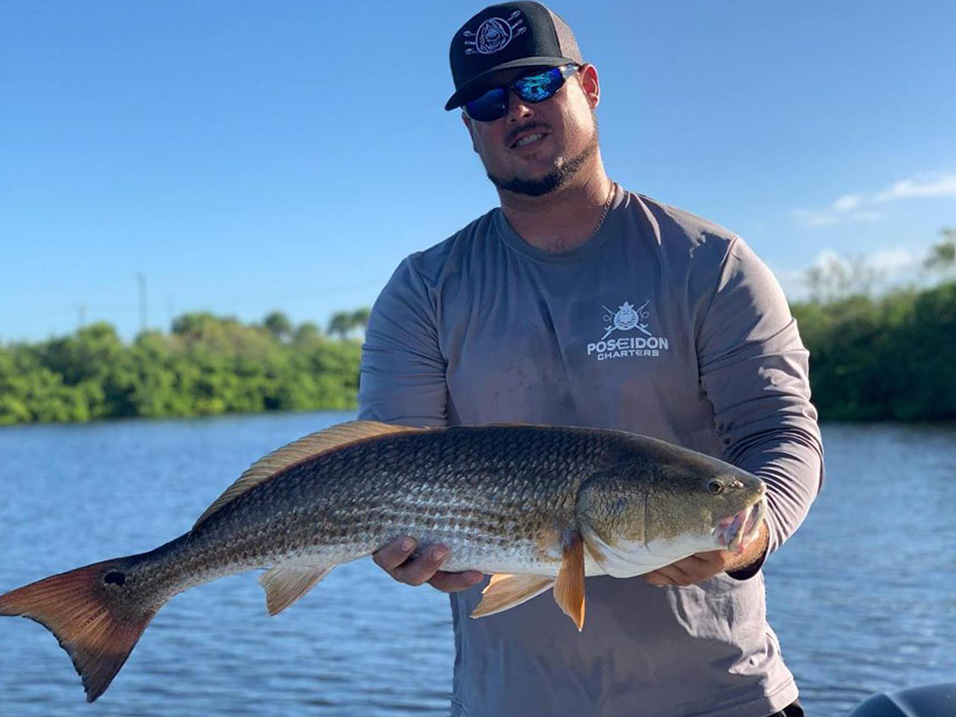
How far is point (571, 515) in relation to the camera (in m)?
2.89

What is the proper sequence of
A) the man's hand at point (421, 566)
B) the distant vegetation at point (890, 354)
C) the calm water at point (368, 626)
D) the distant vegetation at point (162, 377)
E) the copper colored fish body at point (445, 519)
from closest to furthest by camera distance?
the copper colored fish body at point (445, 519) → the man's hand at point (421, 566) → the calm water at point (368, 626) → the distant vegetation at point (890, 354) → the distant vegetation at point (162, 377)

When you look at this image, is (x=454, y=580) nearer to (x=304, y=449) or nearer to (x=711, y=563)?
(x=304, y=449)

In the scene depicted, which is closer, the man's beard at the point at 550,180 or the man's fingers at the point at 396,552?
the man's fingers at the point at 396,552

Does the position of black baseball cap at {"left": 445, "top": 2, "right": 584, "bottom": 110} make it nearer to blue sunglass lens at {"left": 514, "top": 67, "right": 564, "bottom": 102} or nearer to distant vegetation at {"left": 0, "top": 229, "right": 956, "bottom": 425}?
blue sunglass lens at {"left": 514, "top": 67, "right": 564, "bottom": 102}

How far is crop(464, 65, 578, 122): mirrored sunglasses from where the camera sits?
325 centimetres

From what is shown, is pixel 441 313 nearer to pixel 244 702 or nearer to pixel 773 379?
pixel 773 379

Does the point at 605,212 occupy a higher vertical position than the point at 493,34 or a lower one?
lower

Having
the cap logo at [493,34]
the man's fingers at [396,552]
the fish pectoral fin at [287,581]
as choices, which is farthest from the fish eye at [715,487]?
the cap logo at [493,34]

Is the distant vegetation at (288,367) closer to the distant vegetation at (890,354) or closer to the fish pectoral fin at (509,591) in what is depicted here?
the distant vegetation at (890,354)

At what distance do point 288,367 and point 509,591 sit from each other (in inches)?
3434

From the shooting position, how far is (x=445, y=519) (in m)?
2.94

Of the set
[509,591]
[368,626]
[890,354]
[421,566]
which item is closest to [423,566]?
[421,566]

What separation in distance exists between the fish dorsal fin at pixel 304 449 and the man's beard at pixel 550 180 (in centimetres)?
78

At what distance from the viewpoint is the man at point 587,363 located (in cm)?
297
